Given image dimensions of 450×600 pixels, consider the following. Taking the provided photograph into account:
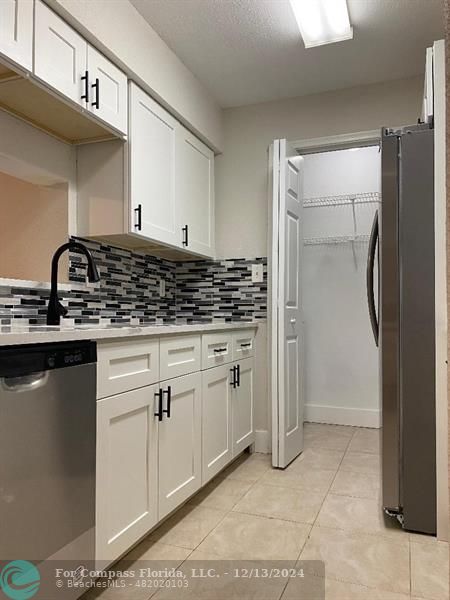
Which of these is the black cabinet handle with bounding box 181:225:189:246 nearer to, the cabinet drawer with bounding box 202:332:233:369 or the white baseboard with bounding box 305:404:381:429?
the cabinet drawer with bounding box 202:332:233:369

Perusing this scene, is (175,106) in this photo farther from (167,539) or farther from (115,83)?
(167,539)

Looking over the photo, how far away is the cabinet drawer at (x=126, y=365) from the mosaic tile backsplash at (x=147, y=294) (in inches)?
22.5

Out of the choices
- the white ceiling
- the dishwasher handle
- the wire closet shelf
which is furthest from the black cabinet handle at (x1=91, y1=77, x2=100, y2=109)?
the wire closet shelf

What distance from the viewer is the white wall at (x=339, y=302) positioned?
3.87 m

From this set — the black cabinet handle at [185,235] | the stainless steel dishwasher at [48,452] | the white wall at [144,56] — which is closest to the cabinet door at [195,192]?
the black cabinet handle at [185,235]

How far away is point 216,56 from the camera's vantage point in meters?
2.75

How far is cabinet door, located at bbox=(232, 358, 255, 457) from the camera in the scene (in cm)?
277

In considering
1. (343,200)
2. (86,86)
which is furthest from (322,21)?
(343,200)

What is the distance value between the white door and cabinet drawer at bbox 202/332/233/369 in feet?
1.04

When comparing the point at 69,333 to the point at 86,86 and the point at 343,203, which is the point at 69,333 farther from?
the point at 343,203

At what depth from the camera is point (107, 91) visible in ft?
6.91

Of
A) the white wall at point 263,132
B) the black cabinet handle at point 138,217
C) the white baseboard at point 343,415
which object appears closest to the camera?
the black cabinet handle at point 138,217

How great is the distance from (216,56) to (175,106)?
0.41 m

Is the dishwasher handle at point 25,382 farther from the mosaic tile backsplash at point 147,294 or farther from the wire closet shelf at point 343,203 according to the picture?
the wire closet shelf at point 343,203
